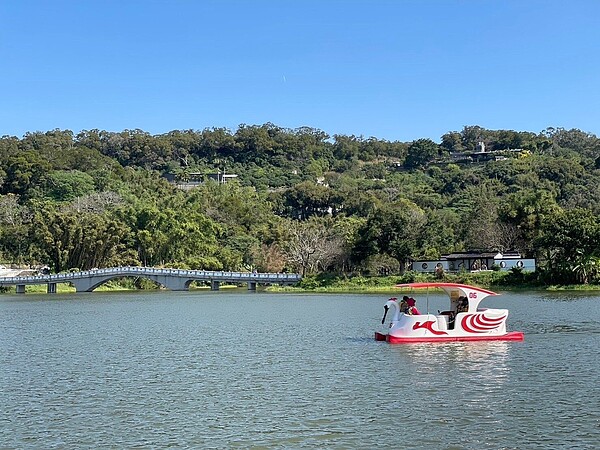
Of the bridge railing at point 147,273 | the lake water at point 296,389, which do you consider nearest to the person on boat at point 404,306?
the lake water at point 296,389

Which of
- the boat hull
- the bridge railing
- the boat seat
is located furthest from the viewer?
the bridge railing

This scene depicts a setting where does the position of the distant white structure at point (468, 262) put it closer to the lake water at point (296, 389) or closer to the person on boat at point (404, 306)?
the lake water at point (296, 389)

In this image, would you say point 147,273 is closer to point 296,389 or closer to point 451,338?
point 451,338

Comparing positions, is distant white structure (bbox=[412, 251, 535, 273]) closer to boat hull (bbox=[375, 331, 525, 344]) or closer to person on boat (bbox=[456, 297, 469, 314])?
person on boat (bbox=[456, 297, 469, 314])

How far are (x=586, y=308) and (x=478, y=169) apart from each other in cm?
12939

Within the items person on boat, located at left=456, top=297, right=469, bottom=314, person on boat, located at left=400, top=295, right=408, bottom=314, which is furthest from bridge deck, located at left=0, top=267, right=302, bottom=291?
person on boat, located at left=456, top=297, right=469, bottom=314

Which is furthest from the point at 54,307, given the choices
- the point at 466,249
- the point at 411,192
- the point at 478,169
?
the point at 478,169

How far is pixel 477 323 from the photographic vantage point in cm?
3250

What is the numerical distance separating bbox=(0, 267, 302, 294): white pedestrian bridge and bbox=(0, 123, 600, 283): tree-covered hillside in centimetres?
611

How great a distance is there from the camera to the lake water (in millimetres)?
17422

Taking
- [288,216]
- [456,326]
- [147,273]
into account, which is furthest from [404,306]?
[288,216]

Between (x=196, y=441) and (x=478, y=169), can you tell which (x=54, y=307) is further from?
(x=478, y=169)

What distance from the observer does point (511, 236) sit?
290ft

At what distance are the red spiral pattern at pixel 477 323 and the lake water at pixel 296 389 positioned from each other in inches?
41.1
